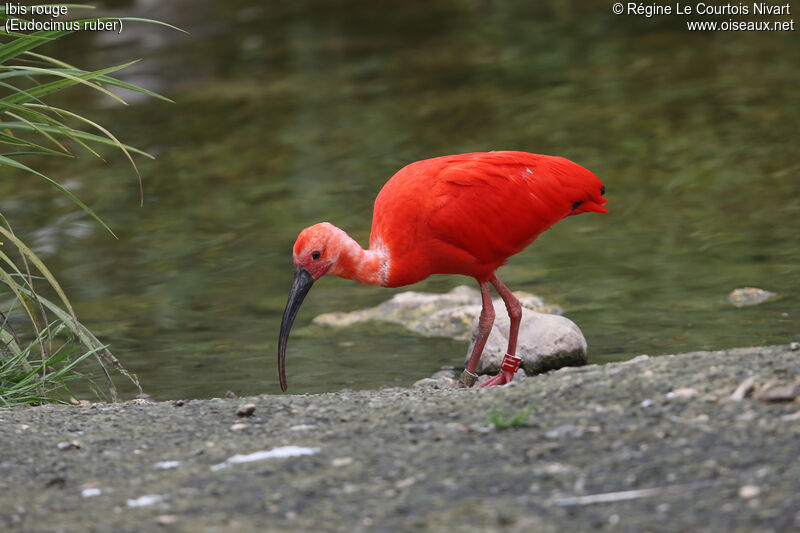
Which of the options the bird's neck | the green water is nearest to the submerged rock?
the green water

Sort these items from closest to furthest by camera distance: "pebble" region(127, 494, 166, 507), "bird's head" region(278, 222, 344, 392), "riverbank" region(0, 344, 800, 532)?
1. "riverbank" region(0, 344, 800, 532)
2. "pebble" region(127, 494, 166, 507)
3. "bird's head" region(278, 222, 344, 392)

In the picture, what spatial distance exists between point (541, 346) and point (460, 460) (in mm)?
2734

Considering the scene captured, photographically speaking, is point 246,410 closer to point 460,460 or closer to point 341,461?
point 341,461

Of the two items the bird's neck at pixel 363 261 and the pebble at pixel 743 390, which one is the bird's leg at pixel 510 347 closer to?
the bird's neck at pixel 363 261

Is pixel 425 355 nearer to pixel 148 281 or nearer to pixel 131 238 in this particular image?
pixel 148 281

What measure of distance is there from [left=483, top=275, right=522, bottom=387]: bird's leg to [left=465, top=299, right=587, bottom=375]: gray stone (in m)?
0.36

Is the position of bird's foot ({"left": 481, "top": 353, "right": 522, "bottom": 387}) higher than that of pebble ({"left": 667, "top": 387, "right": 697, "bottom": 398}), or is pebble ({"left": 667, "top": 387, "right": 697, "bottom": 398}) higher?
pebble ({"left": 667, "top": 387, "right": 697, "bottom": 398})

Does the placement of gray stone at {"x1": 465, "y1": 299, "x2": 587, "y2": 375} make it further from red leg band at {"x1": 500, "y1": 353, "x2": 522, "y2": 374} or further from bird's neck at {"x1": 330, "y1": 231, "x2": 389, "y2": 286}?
bird's neck at {"x1": 330, "y1": 231, "x2": 389, "y2": 286}

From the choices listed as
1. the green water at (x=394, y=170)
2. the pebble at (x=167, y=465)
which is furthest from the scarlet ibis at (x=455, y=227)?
the pebble at (x=167, y=465)

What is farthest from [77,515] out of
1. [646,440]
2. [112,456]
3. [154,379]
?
[154,379]

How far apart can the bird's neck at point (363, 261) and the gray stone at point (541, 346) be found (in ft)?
2.80

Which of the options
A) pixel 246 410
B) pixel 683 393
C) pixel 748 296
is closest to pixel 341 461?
pixel 246 410

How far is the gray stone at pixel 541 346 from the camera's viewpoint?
575 cm

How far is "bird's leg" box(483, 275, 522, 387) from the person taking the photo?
5258 mm
